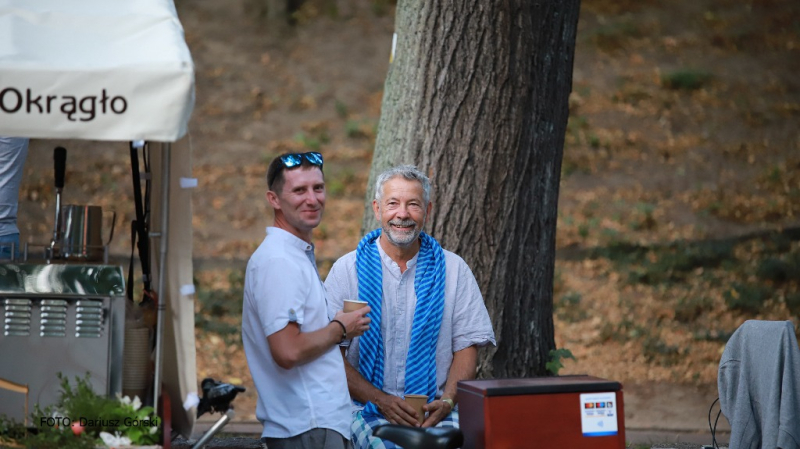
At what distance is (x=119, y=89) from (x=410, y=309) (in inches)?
73.0

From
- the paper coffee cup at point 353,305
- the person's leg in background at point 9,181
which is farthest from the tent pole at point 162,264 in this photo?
the person's leg in background at point 9,181

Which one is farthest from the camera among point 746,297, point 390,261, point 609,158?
point 609,158

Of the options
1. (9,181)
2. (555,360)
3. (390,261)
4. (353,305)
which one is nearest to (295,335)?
(353,305)

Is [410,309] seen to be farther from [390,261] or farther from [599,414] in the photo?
[599,414]

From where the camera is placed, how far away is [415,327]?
4.57m

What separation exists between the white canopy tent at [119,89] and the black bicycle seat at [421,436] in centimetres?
80

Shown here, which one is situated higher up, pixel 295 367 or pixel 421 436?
pixel 295 367

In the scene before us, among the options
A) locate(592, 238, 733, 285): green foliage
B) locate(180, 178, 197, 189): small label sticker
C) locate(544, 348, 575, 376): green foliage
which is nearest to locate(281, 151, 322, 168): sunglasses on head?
locate(180, 178, 197, 189): small label sticker

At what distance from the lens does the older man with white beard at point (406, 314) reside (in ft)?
14.9

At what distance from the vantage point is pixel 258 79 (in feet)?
58.7

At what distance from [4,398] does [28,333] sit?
26cm

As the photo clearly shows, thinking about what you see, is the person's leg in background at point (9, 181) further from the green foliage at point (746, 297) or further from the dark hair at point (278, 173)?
the green foliage at point (746, 297)

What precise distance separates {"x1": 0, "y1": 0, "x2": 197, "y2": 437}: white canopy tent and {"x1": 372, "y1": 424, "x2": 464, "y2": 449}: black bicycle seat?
2.62 feet

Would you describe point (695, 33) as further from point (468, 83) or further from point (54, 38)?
point (54, 38)
